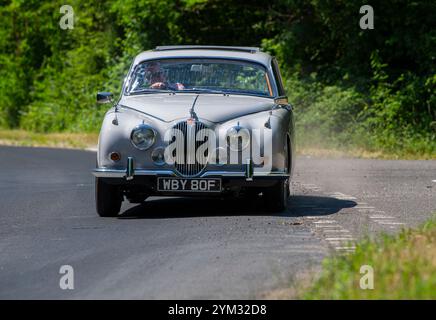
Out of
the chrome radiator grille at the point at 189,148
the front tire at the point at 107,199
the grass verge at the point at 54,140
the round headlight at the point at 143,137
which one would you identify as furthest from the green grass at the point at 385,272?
the grass verge at the point at 54,140

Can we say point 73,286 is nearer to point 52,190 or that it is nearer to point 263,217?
point 263,217

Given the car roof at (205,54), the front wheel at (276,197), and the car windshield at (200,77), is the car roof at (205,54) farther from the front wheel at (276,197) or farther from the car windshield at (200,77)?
the front wheel at (276,197)

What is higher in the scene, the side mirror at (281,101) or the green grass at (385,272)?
the side mirror at (281,101)

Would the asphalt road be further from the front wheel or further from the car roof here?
the car roof

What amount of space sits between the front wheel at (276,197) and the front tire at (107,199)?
59.5 inches

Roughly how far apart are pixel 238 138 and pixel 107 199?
150cm

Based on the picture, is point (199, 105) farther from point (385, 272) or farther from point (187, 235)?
point (385, 272)

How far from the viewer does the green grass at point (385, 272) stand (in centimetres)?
696

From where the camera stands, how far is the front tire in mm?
12250

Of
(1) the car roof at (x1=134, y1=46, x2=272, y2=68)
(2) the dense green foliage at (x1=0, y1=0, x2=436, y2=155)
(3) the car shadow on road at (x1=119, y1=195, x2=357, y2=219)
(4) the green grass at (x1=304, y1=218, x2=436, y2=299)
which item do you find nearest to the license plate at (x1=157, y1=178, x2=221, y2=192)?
(3) the car shadow on road at (x1=119, y1=195, x2=357, y2=219)

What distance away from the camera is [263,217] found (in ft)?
39.3

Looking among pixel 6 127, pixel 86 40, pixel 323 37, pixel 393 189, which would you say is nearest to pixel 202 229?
pixel 393 189

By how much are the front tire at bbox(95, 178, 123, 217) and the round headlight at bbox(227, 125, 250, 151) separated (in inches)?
52.1

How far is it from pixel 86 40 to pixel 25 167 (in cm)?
2331
